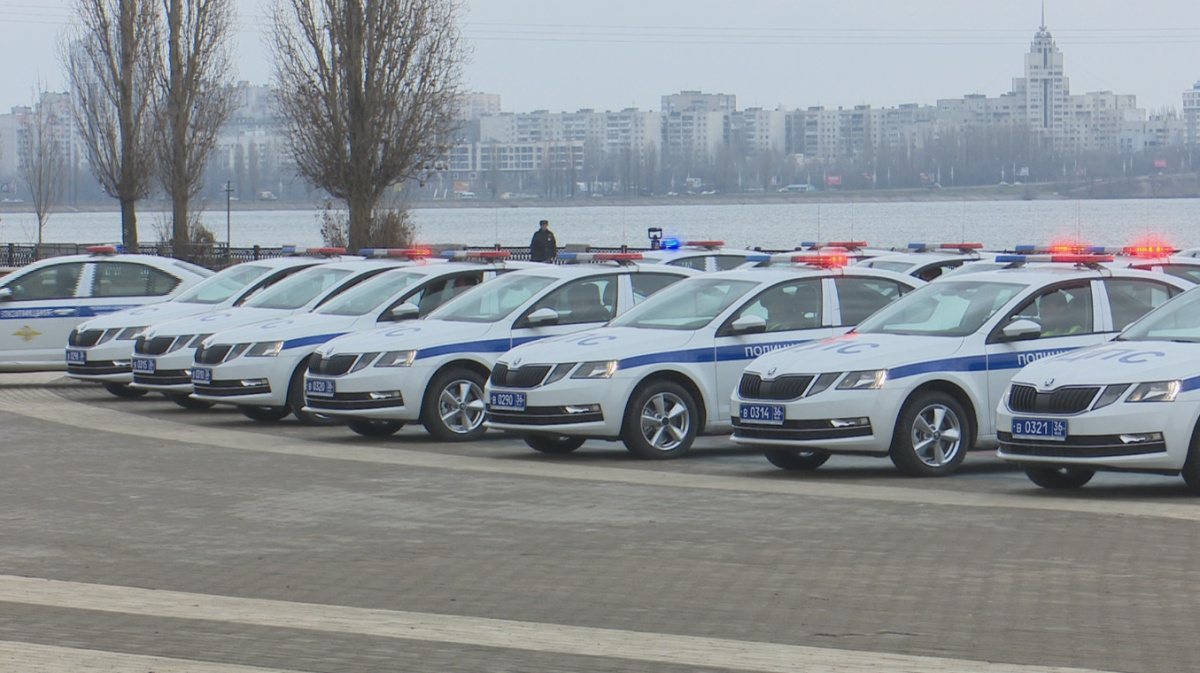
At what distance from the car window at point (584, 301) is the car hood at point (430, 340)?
1.57ft

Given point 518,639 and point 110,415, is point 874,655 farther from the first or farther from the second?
point 110,415

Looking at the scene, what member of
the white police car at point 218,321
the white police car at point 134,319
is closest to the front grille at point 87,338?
the white police car at point 134,319

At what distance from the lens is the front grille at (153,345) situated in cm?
1930

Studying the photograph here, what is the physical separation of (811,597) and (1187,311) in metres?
5.46

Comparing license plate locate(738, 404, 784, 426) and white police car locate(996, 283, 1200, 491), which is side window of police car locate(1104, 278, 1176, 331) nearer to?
white police car locate(996, 283, 1200, 491)

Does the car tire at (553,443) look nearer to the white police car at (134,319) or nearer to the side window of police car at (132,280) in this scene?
the white police car at (134,319)

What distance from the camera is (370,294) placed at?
1869 centimetres

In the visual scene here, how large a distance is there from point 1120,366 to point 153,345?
10882 mm

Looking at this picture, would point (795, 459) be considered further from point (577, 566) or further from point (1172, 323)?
point (577, 566)

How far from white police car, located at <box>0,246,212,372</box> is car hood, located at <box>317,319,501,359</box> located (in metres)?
6.77

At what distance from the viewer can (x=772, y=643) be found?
7699 millimetres

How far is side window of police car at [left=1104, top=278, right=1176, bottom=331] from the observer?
47.2ft

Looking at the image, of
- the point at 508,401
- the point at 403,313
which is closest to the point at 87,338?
→ the point at 403,313

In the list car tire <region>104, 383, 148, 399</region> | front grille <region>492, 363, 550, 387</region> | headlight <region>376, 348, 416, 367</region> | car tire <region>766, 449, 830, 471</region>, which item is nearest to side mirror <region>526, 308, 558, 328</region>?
headlight <region>376, 348, 416, 367</region>
